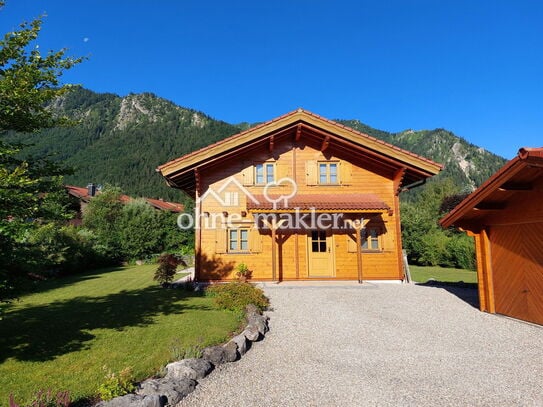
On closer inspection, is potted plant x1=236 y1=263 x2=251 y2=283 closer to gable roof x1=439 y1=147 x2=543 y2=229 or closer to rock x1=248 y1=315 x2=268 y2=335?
rock x1=248 y1=315 x2=268 y2=335

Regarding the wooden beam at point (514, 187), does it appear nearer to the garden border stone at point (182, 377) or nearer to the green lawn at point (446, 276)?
the garden border stone at point (182, 377)

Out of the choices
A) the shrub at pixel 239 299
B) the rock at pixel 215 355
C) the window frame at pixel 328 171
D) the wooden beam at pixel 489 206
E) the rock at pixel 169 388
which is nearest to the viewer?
the rock at pixel 169 388

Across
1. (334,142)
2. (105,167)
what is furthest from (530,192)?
(105,167)

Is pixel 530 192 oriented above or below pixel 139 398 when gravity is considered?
above

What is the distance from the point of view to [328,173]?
14.9 m

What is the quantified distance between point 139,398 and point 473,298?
35.0ft

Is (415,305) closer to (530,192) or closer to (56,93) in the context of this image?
(530,192)

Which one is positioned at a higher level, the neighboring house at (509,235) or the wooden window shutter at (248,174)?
the wooden window shutter at (248,174)

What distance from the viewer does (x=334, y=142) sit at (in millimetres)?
14602

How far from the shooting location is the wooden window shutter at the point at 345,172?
1475cm

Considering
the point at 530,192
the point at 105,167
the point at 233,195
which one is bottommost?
the point at 530,192

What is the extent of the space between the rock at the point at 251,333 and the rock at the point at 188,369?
154cm

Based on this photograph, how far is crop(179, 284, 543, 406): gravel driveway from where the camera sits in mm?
4355

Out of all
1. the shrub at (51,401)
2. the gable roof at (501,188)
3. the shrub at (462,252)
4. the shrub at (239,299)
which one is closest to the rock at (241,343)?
the shrub at (239,299)
